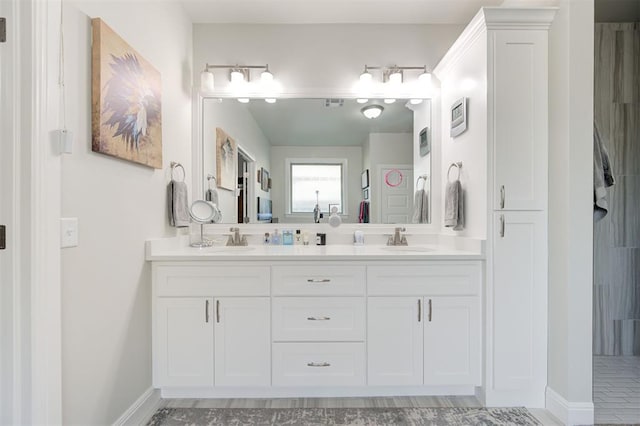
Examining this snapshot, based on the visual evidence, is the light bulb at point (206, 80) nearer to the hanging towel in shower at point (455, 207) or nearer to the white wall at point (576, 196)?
the hanging towel in shower at point (455, 207)

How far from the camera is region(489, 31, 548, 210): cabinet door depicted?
1.96 m

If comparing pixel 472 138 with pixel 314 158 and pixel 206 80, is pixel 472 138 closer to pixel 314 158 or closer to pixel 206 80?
pixel 314 158

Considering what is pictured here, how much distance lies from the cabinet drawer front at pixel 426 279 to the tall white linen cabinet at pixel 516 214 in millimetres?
93

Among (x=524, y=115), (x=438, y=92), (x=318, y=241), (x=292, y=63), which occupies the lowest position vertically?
(x=318, y=241)

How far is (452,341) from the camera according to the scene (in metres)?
2.01

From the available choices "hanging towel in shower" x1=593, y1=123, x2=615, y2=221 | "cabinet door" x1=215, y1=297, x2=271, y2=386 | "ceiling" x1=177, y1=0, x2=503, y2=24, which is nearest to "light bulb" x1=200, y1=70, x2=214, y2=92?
"ceiling" x1=177, y1=0, x2=503, y2=24

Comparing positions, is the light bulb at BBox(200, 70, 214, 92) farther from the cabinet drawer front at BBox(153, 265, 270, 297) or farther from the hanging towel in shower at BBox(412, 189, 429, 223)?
the hanging towel in shower at BBox(412, 189, 429, 223)

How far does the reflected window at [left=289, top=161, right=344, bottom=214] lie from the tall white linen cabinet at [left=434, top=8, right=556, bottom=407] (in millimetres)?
1112

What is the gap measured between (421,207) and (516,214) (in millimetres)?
793

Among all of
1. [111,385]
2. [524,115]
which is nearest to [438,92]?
[524,115]

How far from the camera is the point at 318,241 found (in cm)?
266

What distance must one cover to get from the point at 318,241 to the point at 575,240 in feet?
5.25

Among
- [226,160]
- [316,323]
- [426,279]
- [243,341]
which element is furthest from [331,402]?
[226,160]

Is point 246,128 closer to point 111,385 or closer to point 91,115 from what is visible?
point 91,115
